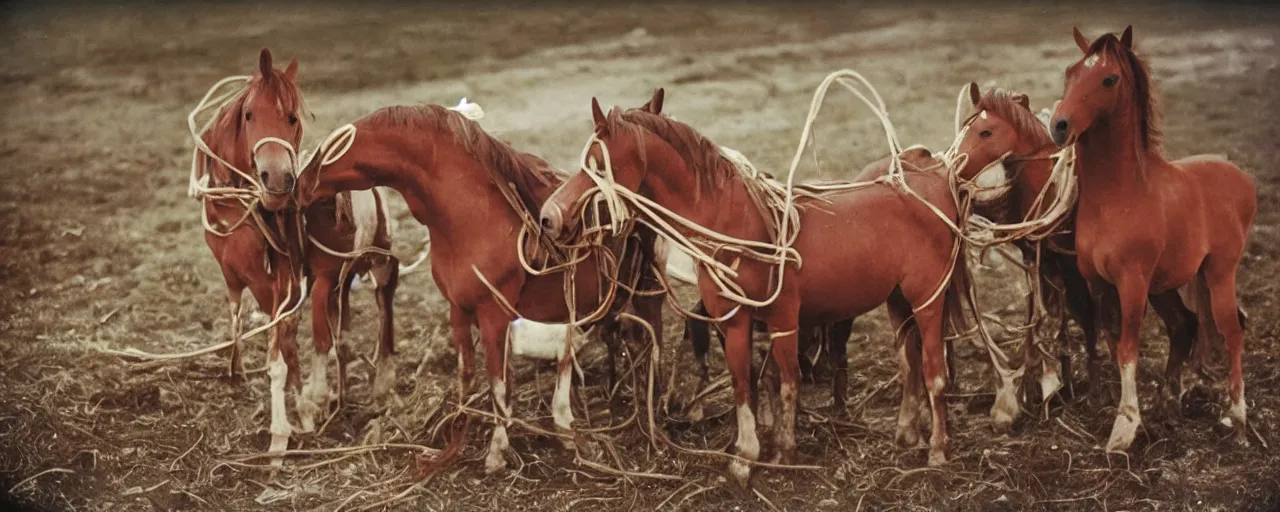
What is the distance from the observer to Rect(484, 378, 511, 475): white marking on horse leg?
233 inches

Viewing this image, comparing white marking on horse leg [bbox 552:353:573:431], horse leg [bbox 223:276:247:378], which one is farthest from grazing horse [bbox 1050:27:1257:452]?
horse leg [bbox 223:276:247:378]

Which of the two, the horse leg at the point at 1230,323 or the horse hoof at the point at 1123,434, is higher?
the horse leg at the point at 1230,323

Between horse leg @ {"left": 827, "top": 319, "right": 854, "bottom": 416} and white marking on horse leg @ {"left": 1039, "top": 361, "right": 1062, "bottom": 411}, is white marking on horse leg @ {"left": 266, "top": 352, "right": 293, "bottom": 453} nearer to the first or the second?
horse leg @ {"left": 827, "top": 319, "right": 854, "bottom": 416}

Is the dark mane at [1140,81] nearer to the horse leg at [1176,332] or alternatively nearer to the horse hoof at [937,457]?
the horse leg at [1176,332]

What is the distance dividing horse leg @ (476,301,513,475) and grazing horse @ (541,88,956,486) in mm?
571

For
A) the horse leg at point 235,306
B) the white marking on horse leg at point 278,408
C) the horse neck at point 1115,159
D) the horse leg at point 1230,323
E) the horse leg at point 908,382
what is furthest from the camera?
the horse leg at point 235,306

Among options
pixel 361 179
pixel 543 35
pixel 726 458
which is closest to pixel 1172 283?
pixel 726 458

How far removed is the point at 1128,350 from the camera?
5746 mm

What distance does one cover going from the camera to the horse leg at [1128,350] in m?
5.65

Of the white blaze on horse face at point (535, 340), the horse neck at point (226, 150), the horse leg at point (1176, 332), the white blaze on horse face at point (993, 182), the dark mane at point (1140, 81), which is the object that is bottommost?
the white blaze on horse face at point (535, 340)

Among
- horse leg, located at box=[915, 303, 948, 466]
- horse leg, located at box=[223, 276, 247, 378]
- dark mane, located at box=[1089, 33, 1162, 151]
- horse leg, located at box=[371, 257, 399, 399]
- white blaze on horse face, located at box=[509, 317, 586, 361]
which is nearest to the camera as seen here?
dark mane, located at box=[1089, 33, 1162, 151]

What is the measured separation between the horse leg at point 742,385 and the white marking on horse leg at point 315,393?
220 cm

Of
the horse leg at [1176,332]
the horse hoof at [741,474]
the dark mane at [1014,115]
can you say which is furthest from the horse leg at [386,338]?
the horse leg at [1176,332]

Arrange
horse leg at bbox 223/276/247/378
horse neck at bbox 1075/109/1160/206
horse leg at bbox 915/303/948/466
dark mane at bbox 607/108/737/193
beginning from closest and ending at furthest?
dark mane at bbox 607/108/737/193 → horse neck at bbox 1075/109/1160/206 → horse leg at bbox 915/303/948/466 → horse leg at bbox 223/276/247/378
